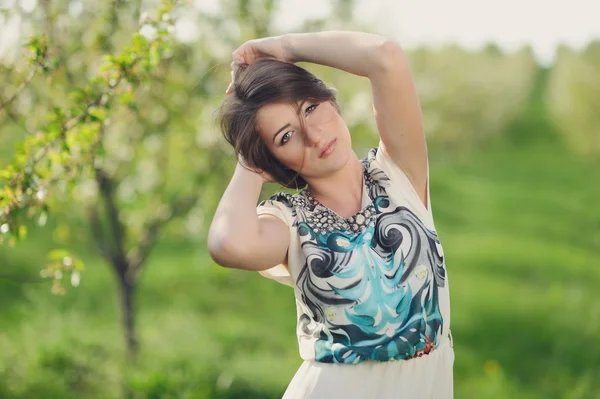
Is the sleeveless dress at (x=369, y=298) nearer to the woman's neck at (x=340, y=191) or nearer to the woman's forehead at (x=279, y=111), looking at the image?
the woman's neck at (x=340, y=191)

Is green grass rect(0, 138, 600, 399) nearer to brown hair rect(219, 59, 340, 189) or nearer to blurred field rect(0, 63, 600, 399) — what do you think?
blurred field rect(0, 63, 600, 399)

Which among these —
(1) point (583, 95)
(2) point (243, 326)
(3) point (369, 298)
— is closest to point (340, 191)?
(3) point (369, 298)

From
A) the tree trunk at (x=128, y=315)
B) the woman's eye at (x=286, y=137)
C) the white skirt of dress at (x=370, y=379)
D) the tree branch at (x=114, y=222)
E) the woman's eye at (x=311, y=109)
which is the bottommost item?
the tree trunk at (x=128, y=315)

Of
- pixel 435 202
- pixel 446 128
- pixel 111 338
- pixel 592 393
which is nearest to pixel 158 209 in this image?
pixel 111 338

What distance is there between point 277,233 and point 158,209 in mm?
3648

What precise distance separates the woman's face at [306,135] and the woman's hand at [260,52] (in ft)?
0.66

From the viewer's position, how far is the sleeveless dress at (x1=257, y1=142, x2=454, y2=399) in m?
2.02

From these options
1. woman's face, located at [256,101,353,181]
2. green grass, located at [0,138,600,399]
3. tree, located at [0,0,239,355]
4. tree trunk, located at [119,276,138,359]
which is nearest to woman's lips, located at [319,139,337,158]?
woman's face, located at [256,101,353,181]

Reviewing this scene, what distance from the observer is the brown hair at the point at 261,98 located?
2.08 metres

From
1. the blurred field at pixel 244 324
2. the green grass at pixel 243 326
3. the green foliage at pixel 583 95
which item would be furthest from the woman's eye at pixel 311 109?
the green foliage at pixel 583 95

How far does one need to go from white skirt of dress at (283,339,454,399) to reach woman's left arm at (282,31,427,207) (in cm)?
52

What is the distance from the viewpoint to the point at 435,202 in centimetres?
2056

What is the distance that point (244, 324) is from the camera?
820 cm

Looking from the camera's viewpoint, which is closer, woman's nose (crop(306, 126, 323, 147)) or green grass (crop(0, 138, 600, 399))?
woman's nose (crop(306, 126, 323, 147))
